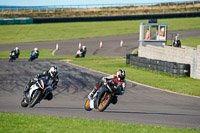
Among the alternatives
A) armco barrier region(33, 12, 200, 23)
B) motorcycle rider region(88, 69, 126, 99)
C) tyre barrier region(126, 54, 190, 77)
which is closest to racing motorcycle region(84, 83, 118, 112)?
motorcycle rider region(88, 69, 126, 99)

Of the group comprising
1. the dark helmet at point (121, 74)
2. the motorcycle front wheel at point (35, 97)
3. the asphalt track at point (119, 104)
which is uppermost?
A: the dark helmet at point (121, 74)

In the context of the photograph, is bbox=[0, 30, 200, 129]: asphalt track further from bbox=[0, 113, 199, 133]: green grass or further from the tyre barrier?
the tyre barrier

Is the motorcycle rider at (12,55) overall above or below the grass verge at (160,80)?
above

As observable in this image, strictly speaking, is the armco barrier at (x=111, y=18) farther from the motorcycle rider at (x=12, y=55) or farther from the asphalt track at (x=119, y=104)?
the asphalt track at (x=119, y=104)

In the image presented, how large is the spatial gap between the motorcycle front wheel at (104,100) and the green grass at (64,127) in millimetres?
2022

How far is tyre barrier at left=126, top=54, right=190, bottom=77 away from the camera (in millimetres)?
24141

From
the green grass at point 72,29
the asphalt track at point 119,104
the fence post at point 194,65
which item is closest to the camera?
the asphalt track at point 119,104

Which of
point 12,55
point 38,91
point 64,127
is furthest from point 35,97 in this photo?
point 12,55

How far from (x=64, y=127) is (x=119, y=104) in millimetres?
6216

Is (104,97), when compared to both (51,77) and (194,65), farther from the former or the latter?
(194,65)

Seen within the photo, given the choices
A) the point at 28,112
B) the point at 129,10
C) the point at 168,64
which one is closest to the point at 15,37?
the point at 129,10

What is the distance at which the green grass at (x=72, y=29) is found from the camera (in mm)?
58281

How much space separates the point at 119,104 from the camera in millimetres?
15828

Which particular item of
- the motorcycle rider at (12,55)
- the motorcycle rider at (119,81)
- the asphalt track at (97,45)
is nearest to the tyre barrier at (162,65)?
the motorcycle rider at (12,55)
